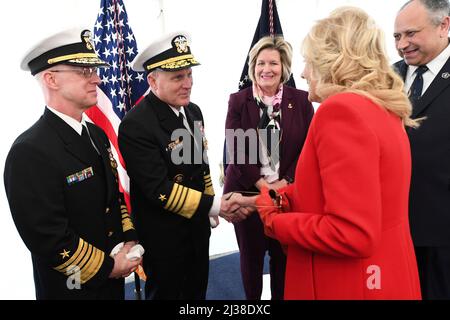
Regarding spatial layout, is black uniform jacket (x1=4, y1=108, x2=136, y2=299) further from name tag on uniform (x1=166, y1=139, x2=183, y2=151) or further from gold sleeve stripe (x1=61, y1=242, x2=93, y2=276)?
name tag on uniform (x1=166, y1=139, x2=183, y2=151)

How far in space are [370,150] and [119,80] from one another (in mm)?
2453

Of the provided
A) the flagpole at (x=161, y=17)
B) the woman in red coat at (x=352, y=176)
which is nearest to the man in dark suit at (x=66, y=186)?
the woman in red coat at (x=352, y=176)

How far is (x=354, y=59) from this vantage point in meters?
1.15

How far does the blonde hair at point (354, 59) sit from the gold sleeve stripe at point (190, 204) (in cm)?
95

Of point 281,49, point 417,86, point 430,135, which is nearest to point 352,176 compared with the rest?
point 430,135

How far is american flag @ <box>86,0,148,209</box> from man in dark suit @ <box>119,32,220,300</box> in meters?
1.05

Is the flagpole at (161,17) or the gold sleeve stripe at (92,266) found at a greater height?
the flagpole at (161,17)

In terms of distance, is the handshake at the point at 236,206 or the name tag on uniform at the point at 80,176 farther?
the handshake at the point at 236,206

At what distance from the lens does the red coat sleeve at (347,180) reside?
3.42 ft

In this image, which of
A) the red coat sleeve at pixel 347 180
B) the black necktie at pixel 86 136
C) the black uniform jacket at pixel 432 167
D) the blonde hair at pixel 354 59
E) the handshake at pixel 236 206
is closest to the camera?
the red coat sleeve at pixel 347 180

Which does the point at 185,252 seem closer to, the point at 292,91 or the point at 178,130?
the point at 178,130

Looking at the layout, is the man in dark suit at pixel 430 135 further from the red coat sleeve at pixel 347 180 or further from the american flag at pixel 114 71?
the american flag at pixel 114 71

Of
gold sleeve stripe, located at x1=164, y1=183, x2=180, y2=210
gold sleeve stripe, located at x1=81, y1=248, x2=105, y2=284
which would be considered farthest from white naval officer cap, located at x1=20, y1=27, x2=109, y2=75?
gold sleeve stripe, located at x1=81, y1=248, x2=105, y2=284
